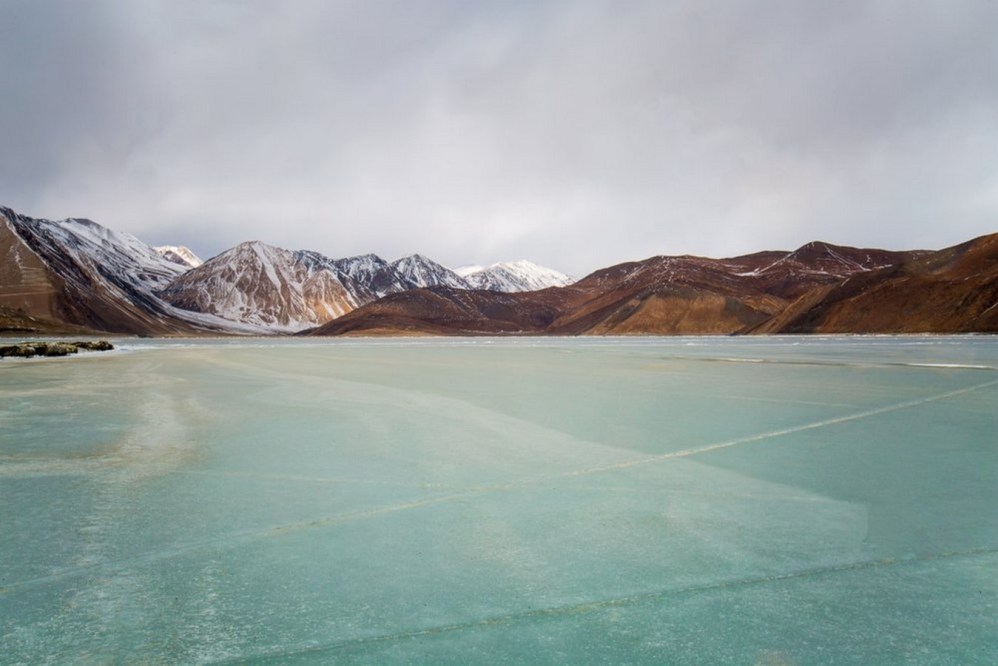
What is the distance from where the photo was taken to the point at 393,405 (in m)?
13.8

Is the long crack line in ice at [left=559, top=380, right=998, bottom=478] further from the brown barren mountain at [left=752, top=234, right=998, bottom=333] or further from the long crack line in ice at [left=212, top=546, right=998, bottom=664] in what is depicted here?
the brown barren mountain at [left=752, top=234, right=998, bottom=333]

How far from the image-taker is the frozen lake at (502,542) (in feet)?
11.2

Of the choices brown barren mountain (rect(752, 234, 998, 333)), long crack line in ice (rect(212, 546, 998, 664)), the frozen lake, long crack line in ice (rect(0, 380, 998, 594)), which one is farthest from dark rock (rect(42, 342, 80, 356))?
brown barren mountain (rect(752, 234, 998, 333))

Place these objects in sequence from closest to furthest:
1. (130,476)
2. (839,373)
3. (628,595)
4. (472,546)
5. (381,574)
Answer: (628,595), (381,574), (472,546), (130,476), (839,373)

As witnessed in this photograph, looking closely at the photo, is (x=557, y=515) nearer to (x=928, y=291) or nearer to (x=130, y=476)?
(x=130, y=476)

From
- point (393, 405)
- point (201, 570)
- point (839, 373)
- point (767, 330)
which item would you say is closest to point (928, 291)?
point (767, 330)

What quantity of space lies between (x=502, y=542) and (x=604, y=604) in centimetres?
126

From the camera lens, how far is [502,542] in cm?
491

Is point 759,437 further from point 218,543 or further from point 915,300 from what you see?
point 915,300

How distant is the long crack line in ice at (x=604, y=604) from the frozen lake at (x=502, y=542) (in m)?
0.02

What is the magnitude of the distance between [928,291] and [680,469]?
447 ft

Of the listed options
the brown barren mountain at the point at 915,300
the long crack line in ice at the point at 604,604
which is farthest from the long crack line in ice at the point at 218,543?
the brown barren mountain at the point at 915,300

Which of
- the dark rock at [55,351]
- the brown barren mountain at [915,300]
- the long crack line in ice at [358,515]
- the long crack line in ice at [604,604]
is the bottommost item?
the long crack line in ice at [604,604]

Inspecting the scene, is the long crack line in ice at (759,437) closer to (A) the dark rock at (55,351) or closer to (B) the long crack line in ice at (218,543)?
(B) the long crack line in ice at (218,543)
